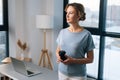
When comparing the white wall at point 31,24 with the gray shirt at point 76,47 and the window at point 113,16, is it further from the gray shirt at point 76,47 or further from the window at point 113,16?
the gray shirt at point 76,47

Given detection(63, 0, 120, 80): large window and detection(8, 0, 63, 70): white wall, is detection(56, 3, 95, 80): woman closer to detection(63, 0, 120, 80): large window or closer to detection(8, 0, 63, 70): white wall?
detection(63, 0, 120, 80): large window

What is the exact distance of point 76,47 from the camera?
1.74 meters

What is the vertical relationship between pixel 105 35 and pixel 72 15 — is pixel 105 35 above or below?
below

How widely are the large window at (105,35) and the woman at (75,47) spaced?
4.41 feet

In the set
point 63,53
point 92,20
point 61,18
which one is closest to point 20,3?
point 61,18

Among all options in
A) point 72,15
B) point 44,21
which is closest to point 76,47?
point 72,15

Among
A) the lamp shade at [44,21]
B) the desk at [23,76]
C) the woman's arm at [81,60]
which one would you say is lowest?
the desk at [23,76]

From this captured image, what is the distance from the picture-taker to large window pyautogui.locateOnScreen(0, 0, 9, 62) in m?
3.75

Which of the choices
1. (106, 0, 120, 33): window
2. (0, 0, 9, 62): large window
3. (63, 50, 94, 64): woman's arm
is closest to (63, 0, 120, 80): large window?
(106, 0, 120, 33): window

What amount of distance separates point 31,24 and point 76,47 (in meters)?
2.22

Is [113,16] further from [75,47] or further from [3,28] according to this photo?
[3,28]

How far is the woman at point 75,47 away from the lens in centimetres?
175

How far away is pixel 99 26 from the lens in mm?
3223

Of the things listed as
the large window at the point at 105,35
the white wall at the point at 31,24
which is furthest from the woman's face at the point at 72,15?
the white wall at the point at 31,24
